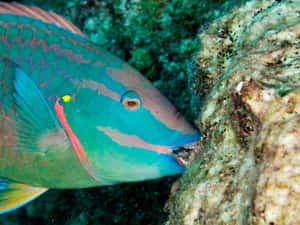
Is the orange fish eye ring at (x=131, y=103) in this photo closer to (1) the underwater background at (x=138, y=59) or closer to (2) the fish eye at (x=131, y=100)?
(2) the fish eye at (x=131, y=100)

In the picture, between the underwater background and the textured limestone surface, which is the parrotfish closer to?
the textured limestone surface

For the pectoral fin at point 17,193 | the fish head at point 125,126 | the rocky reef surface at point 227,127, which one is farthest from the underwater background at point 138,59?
the pectoral fin at point 17,193

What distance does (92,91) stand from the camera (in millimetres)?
1809

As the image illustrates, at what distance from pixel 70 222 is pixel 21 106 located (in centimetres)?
192

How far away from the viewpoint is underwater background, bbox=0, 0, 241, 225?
8.93 feet

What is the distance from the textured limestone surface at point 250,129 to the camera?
Answer: 3.22 feet

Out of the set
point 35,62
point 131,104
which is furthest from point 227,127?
point 35,62

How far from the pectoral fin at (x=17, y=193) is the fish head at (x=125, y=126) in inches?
28.2

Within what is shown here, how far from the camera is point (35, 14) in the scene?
2.14 metres

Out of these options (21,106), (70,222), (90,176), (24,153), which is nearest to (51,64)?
(21,106)

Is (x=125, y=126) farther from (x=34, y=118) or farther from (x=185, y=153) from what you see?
(x=34, y=118)

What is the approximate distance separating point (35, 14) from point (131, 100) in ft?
4.01

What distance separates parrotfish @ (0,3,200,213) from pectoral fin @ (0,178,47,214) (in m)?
0.05

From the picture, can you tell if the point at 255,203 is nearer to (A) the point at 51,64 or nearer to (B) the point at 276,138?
(B) the point at 276,138
